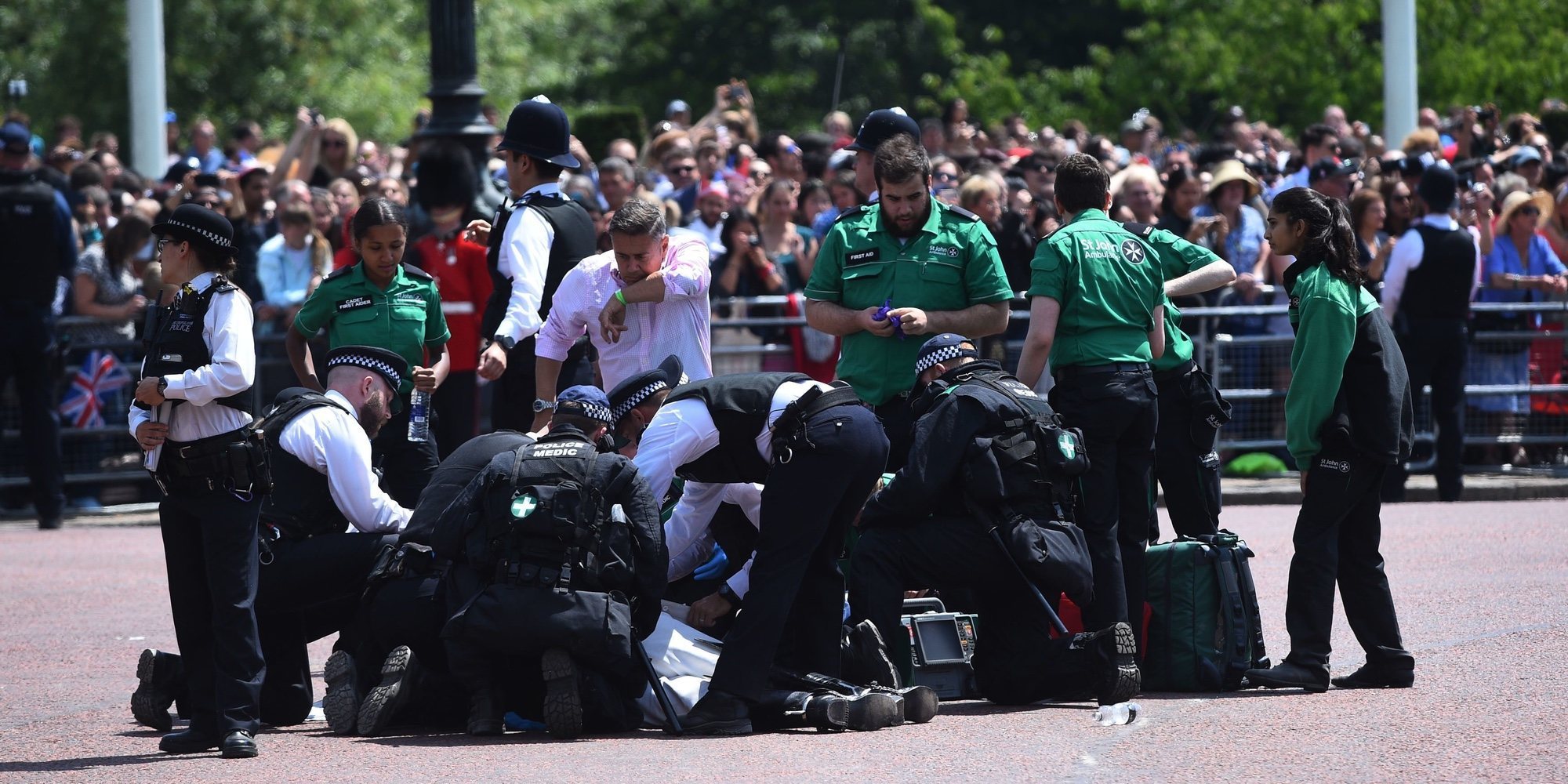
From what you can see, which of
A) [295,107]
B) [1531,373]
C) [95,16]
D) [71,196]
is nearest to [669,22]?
[295,107]

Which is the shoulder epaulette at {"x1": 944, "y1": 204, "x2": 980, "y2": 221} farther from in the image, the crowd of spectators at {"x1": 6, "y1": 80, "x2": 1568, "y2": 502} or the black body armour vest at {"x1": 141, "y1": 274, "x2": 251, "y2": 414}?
the crowd of spectators at {"x1": 6, "y1": 80, "x2": 1568, "y2": 502}

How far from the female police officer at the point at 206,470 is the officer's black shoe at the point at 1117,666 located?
2925mm

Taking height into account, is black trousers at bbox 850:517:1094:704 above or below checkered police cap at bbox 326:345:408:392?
below

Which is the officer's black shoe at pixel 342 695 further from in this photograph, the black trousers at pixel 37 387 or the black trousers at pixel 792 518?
the black trousers at pixel 37 387

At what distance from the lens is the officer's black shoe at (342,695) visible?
735 cm

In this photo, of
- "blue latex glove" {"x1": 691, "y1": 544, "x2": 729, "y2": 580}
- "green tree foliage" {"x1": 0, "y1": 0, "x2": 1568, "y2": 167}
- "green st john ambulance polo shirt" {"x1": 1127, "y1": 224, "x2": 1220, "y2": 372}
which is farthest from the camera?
"green tree foliage" {"x1": 0, "y1": 0, "x2": 1568, "y2": 167}

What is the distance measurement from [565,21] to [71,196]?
112 feet

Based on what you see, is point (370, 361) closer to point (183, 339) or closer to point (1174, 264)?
point (183, 339)

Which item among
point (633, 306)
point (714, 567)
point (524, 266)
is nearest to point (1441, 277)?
point (633, 306)

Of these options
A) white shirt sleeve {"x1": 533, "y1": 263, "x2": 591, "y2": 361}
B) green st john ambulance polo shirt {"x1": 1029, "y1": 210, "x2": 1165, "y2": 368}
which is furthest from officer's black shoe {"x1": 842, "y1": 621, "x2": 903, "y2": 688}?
white shirt sleeve {"x1": 533, "y1": 263, "x2": 591, "y2": 361}

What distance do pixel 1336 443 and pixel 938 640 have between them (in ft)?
5.46

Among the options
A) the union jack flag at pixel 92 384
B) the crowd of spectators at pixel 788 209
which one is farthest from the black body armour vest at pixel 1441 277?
the union jack flag at pixel 92 384

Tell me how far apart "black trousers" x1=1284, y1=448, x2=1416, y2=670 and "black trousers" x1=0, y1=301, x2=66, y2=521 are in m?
8.69

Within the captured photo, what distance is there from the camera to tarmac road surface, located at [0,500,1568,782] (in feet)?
20.9
